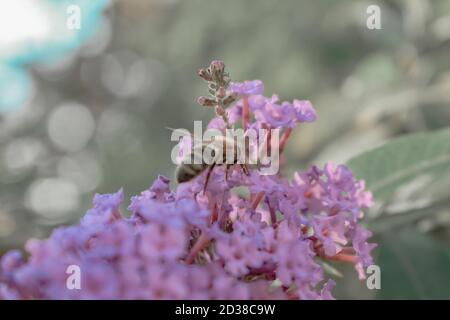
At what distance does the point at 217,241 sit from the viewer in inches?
52.6

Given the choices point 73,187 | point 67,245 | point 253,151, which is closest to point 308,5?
point 73,187

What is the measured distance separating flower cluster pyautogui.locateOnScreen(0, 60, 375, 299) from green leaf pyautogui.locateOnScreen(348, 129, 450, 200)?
1.03ft

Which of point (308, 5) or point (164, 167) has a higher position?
point (308, 5)

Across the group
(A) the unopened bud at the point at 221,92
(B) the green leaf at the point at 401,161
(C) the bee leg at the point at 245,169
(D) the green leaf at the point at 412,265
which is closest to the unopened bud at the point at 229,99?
(A) the unopened bud at the point at 221,92

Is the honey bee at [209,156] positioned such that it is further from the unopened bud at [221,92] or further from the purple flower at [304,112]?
the purple flower at [304,112]

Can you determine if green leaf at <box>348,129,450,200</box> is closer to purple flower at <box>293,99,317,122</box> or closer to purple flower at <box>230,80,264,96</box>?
purple flower at <box>293,99,317,122</box>

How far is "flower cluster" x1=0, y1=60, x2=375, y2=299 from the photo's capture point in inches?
47.5

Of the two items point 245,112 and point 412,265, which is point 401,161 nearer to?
point 412,265

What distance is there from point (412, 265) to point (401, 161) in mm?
366

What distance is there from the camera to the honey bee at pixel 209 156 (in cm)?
142

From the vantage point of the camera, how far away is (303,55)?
4242 mm

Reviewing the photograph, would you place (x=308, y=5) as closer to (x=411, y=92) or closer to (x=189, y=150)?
(x=411, y=92)

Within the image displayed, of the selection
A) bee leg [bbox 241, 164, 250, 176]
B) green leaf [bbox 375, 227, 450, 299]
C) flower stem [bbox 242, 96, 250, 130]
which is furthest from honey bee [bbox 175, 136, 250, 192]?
green leaf [bbox 375, 227, 450, 299]
